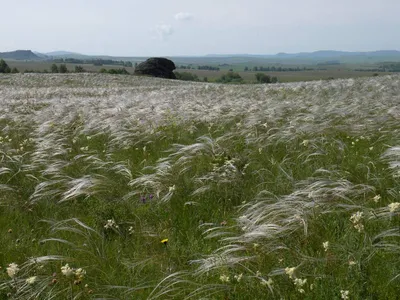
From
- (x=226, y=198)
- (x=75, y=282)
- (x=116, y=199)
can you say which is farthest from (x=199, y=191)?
(x=75, y=282)

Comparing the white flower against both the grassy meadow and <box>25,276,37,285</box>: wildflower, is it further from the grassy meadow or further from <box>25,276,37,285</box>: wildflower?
<box>25,276,37,285</box>: wildflower

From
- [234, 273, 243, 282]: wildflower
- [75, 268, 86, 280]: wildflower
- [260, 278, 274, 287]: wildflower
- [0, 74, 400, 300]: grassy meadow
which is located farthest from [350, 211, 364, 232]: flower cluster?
[75, 268, 86, 280]: wildflower

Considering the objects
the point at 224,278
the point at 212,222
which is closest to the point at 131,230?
the point at 212,222

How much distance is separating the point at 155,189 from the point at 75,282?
2.22 m

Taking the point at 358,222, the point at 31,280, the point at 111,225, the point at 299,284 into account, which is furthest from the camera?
the point at 111,225

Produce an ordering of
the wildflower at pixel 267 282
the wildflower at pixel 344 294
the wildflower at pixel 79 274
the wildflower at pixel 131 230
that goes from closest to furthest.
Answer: the wildflower at pixel 344 294
the wildflower at pixel 267 282
the wildflower at pixel 79 274
the wildflower at pixel 131 230

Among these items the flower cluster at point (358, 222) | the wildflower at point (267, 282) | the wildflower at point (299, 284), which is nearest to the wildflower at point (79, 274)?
the wildflower at point (267, 282)

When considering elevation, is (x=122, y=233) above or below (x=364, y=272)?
below

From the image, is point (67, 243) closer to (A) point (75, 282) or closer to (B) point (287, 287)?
(A) point (75, 282)

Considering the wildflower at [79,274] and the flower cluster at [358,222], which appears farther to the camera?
the flower cluster at [358,222]

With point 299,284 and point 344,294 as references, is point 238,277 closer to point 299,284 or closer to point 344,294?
point 299,284

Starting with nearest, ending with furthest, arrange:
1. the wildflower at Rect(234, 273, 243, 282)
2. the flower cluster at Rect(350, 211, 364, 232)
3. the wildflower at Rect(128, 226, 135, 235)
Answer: the wildflower at Rect(234, 273, 243, 282), the flower cluster at Rect(350, 211, 364, 232), the wildflower at Rect(128, 226, 135, 235)

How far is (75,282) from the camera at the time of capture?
129 inches

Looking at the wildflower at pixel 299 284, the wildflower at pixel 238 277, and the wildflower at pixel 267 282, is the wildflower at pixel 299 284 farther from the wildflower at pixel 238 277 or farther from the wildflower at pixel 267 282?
the wildflower at pixel 238 277
